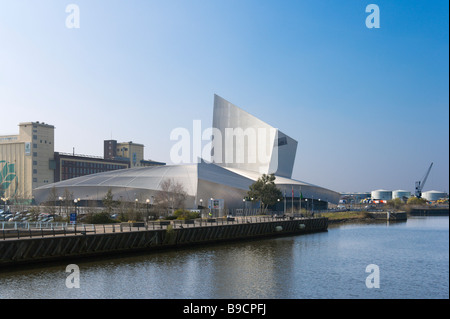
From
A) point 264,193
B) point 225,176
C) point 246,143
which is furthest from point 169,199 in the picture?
point 246,143

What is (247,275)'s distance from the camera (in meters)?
30.3

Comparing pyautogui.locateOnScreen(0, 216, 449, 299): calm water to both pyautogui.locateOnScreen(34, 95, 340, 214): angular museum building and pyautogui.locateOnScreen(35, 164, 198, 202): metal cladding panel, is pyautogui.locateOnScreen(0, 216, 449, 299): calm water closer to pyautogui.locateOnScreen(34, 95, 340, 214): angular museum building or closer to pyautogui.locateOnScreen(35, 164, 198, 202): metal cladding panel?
pyautogui.locateOnScreen(34, 95, 340, 214): angular museum building

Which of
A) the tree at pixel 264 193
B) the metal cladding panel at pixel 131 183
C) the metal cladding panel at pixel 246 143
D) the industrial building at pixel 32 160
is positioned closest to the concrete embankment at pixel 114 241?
the tree at pixel 264 193

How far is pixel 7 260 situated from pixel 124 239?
Answer: 10111 millimetres

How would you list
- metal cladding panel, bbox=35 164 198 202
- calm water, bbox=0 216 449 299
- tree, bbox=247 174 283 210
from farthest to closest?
metal cladding panel, bbox=35 164 198 202
tree, bbox=247 174 283 210
calm water, bbox=0 216 449 299

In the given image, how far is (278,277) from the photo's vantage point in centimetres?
3003

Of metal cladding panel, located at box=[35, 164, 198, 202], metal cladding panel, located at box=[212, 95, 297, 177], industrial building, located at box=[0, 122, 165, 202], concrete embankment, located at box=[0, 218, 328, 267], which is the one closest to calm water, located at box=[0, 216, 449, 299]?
concrete embankment, located at box=[0, 218, 328, 267]

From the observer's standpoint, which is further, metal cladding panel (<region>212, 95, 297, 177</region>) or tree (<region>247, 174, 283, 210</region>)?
metal cladding panel (<region>212, 95, 297, 177</region>)

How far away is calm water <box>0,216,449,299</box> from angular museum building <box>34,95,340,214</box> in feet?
89.0

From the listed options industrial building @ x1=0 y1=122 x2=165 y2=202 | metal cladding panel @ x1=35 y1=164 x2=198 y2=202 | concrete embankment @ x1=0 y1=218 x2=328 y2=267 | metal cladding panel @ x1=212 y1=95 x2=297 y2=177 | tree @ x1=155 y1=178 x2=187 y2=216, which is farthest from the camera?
industrial building @ x1=0 y1=122 x2=165 y2=202

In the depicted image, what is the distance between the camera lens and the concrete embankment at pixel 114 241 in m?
30.8

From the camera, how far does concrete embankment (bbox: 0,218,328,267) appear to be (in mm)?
30797
